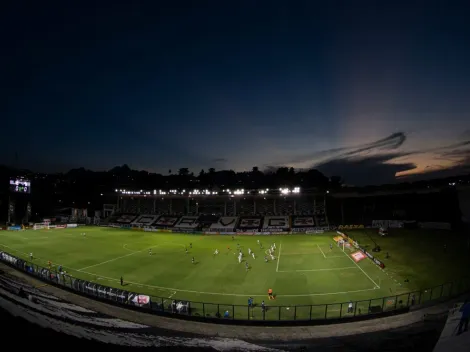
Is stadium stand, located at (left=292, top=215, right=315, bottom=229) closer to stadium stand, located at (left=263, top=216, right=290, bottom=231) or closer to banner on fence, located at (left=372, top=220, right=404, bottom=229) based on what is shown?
stadium stand, located at (left=263, top=216, right=290, bottom=231)

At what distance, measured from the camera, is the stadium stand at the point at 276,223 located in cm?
7681

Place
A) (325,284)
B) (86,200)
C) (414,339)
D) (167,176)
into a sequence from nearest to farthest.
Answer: (414,339) < (325,284) < (86,200) < (167,176)

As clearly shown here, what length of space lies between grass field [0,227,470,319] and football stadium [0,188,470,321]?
154mm

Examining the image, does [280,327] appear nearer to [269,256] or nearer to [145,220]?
[269,256]

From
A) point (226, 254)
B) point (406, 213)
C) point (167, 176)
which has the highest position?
point (167, 176)

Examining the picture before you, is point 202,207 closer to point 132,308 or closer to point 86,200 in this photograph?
point 86,200

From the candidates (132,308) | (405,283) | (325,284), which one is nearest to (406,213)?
(405,283)

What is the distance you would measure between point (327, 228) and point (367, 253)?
29980mm

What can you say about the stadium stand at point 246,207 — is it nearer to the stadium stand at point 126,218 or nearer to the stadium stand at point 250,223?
the stadium stand at point 250,223

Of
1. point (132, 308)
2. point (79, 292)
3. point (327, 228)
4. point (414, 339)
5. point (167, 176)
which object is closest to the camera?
point (414, 339)

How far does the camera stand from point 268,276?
112 ft

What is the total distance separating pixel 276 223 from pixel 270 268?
4211 centimetres

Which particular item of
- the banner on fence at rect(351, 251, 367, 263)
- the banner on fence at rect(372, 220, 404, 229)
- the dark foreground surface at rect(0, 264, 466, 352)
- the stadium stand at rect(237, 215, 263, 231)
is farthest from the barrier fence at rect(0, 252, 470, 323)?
the stadium stand at rect(237, 215, 263, 231)

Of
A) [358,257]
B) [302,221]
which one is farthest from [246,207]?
[358,257]
